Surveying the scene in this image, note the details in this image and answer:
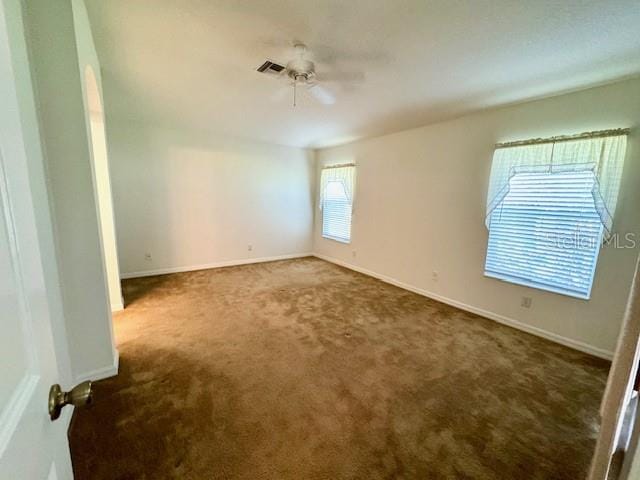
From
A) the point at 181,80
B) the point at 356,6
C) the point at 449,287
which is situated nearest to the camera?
the point at 356,6

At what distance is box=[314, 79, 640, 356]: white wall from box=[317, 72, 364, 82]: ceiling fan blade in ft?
5.31

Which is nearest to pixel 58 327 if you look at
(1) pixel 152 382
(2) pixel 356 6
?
(1) pixel 152 382

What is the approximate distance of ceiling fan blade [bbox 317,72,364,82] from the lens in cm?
230

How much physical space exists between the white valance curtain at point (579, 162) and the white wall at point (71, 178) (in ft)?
12.0

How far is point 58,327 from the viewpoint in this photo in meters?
1.53

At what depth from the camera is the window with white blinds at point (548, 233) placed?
2.40 meters

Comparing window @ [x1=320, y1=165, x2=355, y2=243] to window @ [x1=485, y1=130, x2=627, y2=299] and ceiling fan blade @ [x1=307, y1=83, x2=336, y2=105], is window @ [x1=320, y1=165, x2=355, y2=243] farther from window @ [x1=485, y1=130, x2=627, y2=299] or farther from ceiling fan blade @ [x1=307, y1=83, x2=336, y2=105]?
window @ [x1=485, y1=130, x2=627, y2=299]

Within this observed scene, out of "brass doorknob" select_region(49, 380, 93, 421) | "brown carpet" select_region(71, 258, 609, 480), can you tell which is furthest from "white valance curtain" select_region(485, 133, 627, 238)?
"brass doorknob" select_region(49, 380, 93, 421)

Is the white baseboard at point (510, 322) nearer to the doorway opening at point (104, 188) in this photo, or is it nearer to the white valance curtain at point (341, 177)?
the white valance curtain at point (341, 177)

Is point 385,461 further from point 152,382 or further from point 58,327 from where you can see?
point 58,327

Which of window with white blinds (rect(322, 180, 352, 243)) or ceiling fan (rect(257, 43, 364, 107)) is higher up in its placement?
ceiling fan (rect(257, 43, 364, 107))

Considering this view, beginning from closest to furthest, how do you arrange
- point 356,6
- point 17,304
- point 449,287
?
point 17,304, point 356,6, point 449,287

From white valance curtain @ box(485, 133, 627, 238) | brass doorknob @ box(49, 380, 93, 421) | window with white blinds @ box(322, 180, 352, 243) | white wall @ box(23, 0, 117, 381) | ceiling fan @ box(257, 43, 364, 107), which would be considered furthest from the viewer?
window with white blinds @ box(322, 180, 352, 243)

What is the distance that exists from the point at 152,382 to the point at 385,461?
1617mm
